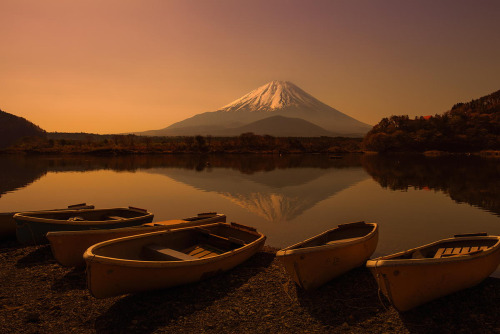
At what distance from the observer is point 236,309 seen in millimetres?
8609

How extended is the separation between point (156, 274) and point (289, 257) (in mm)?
3671

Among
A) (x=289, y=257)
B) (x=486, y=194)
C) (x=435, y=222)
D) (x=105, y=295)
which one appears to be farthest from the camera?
(x=486, y=194)

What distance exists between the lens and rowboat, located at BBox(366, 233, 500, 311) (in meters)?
7.32

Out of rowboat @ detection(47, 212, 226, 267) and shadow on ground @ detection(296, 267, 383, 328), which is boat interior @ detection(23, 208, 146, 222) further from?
shadow on ground @ detection(296, 267, 383, 328)

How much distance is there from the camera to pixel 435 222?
20.5 meters

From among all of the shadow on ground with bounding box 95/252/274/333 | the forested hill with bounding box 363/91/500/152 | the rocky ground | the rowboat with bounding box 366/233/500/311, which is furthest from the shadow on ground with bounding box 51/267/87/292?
the forested hill with bounding box 363/91/500/152

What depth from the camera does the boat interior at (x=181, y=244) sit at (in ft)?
31.1

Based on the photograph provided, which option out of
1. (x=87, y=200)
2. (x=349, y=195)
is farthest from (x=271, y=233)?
(x=87, y=200)

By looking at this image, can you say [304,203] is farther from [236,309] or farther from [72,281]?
→ [72,281]

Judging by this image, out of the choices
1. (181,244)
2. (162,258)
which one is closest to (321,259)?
(162,258)

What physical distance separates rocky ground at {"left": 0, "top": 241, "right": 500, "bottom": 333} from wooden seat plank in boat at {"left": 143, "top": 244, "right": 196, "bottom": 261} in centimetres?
97

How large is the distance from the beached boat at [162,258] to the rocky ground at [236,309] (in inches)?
26.3

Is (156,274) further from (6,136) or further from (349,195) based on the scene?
(6,136)

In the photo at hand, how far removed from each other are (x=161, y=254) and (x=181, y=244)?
6.47 ft
